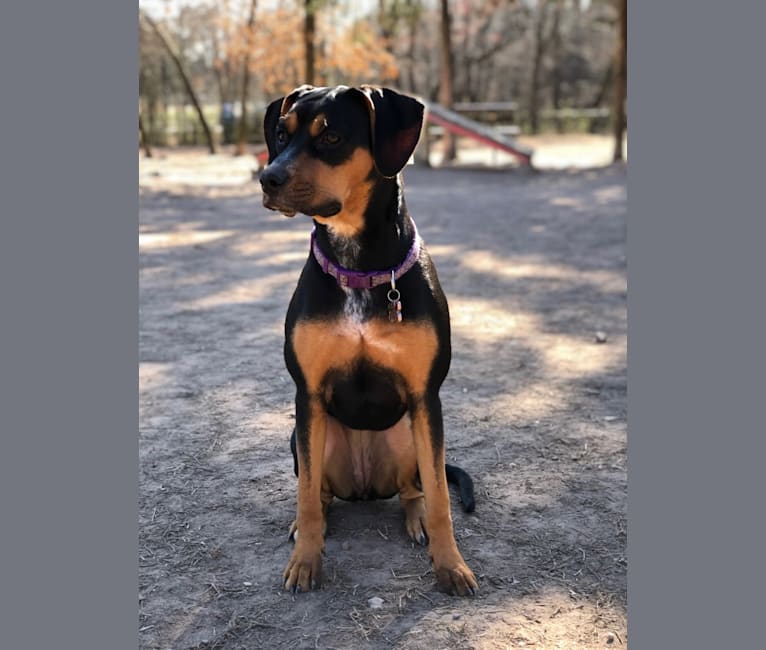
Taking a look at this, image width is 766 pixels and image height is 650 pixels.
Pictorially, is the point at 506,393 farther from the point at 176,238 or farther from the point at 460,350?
the point at 176,238

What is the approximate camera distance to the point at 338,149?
9.36 ft

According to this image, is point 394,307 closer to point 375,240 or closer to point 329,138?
point 375,240

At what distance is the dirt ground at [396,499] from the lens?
3035 millimetres

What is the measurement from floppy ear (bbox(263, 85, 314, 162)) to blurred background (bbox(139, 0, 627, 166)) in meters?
13.1

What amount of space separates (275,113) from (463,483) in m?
1.86

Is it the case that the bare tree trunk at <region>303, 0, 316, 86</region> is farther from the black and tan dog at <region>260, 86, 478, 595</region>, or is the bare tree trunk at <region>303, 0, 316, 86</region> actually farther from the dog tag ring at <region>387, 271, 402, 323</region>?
the dog tag ring at <region>387, 271, 402, 323</region>

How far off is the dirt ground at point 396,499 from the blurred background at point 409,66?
9.45 metres

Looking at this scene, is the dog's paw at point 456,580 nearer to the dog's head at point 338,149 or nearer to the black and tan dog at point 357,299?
the black and tan dog at point 357,299

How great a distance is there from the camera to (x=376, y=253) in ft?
10.0

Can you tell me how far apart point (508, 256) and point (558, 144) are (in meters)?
17.7

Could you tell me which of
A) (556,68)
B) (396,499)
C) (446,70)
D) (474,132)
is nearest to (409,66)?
(556,68)

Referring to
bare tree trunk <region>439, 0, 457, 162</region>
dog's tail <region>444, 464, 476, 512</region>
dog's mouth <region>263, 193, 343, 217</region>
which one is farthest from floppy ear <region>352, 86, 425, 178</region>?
bare tree trunk <region>439, 0, 457, 162</region>

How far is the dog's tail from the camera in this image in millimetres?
3783

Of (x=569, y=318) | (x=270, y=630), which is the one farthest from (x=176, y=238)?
(x=270, y=630)
